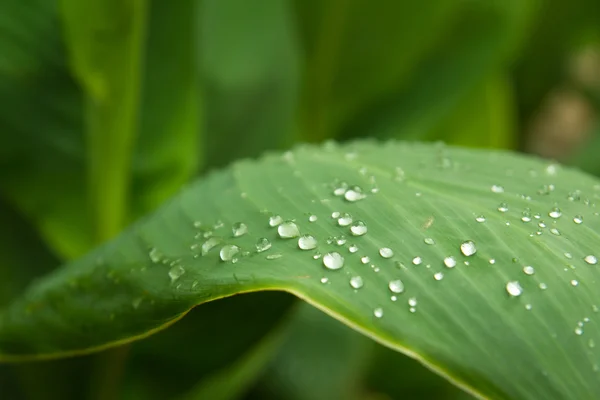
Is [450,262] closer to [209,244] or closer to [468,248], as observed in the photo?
[468,248]

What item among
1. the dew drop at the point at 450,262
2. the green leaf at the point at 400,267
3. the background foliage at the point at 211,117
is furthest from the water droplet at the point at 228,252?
the background foliage at the point at 211,117

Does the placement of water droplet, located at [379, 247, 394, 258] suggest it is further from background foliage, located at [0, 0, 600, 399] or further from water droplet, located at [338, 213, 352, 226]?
background foliage, located at [0, 0, 600, 399]

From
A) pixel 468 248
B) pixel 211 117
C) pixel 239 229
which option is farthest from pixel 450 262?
pixel 211 117

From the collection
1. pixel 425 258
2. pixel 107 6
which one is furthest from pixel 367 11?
pixel 425 258

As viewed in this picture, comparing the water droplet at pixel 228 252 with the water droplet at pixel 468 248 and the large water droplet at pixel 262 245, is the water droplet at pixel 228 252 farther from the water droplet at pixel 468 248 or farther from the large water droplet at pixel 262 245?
the water droplet at pixel 468 248

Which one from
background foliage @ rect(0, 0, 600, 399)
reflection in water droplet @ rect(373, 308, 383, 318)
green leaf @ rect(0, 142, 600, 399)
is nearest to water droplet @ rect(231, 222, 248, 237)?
green leaf @ rect(0, 142, 600, 399)

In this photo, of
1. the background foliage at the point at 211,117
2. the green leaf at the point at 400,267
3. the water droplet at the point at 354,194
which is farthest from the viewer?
the background foliage at the point at 211,117
